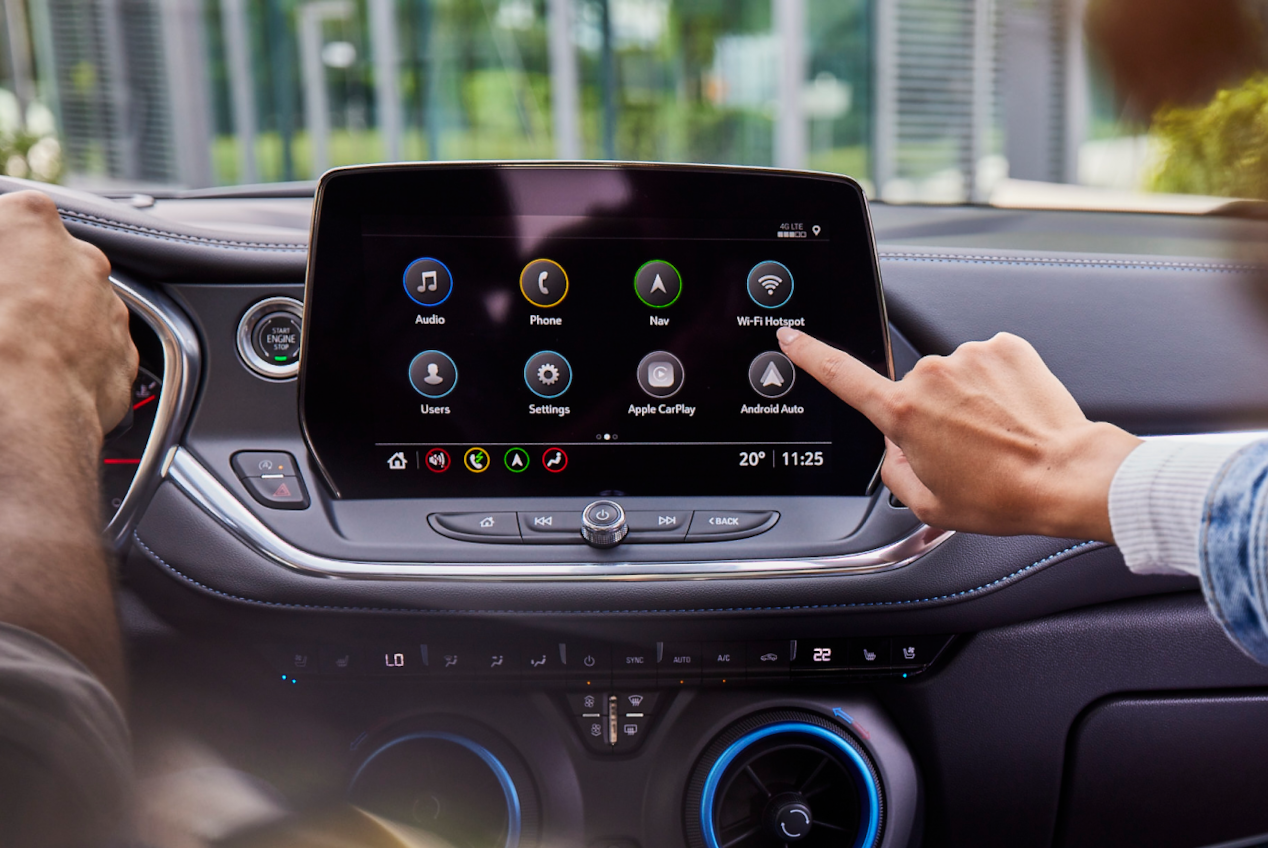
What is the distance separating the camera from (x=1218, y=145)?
1.72 metres

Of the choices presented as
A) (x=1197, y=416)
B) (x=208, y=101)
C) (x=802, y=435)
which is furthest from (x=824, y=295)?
(x=208, y=101)

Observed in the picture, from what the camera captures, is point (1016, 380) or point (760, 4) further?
point (760, 4)

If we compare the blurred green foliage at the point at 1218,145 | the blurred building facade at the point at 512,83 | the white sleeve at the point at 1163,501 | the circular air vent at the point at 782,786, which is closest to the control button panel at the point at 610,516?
the circular air vent at the point at 782,786

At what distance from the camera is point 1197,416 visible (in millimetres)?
1653

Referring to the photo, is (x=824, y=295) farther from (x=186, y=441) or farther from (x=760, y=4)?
(x=760, y=4)

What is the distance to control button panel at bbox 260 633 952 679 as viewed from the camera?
4.99ft

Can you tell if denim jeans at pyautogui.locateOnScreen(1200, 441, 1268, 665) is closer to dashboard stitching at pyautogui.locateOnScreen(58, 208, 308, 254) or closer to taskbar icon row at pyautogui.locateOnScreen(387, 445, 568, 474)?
taskbar icon row at pyautogui.locateOnScreen(387, 445, 568, 474)

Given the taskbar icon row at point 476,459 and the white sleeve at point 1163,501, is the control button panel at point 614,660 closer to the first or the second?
the taskbar icon row at point 476,459

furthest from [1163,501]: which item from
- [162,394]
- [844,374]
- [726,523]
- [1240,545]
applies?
[162,394]

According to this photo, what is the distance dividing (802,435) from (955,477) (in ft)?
1.40

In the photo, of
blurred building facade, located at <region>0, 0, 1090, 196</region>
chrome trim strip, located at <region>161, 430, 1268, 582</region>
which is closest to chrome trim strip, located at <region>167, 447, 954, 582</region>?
chrome trim strip, located at <region>161, 430, 1268, 582</region>

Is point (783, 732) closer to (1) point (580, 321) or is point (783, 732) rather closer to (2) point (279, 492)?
(1) point (580, 321)

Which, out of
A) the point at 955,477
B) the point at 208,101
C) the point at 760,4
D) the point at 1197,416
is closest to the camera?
the point at 955,477

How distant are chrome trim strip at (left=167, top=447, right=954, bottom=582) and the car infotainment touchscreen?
0.12 meters
